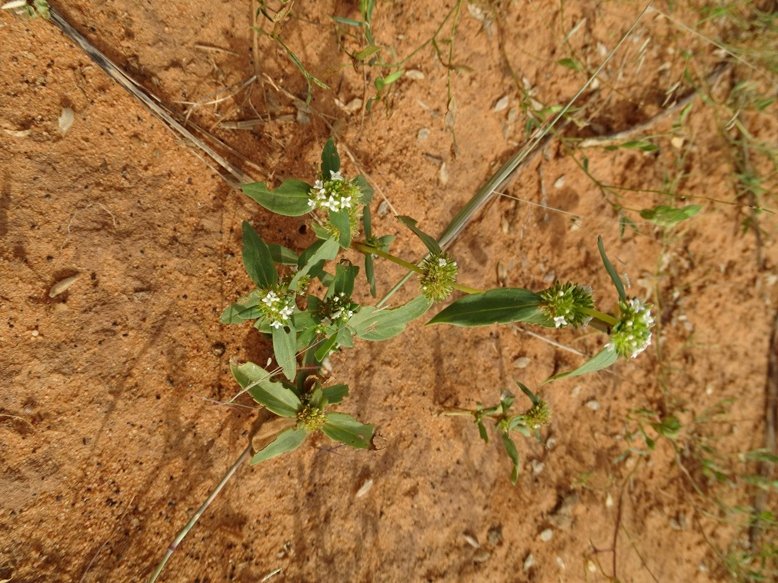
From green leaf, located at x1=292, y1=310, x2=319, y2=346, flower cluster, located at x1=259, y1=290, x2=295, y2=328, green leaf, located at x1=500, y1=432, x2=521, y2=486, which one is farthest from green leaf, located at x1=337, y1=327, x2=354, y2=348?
green leaf, located at x1=500, y1=432, x2=521, y2=486

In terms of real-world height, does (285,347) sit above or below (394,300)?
below

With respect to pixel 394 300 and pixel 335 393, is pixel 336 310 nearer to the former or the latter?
pixel 335 393

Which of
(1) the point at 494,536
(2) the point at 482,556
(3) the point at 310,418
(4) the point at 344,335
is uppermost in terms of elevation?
(4) the point at 344,335

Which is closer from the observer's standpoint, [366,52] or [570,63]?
[366,52]

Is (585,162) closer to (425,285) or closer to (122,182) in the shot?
(425,285)

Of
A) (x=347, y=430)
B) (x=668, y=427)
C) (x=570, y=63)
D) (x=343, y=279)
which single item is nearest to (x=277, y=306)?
(x=343, y=279)

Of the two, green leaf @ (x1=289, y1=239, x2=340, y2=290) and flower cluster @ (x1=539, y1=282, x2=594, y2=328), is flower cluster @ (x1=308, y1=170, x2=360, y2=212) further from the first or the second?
flower cluster @ (x1=539, y1=282, x2=594, y2=328)

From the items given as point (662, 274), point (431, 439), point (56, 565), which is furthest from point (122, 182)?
point (662, 274)
